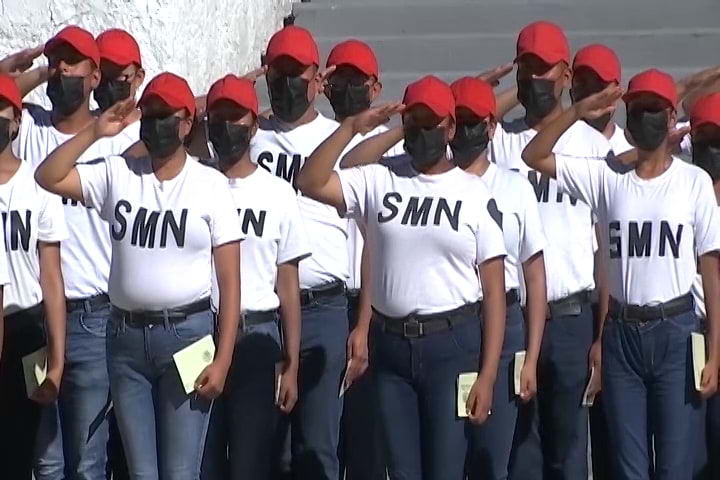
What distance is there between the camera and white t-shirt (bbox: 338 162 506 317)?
17.7 feet

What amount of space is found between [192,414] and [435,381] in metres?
0.94

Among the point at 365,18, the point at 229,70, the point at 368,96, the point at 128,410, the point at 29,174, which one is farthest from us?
the point at 365,18

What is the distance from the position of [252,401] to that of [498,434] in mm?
1016

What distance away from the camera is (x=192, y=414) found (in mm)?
5414

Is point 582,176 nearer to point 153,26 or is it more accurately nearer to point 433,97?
point 433,97

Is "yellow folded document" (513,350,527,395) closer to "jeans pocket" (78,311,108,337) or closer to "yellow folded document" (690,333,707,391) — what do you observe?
"yellow folded document" (690,333,707,391)

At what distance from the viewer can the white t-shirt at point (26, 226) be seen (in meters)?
5.70

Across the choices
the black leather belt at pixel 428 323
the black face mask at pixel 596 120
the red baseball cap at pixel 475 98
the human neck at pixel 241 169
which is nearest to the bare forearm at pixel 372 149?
the red baseball cap at pixel 475 98

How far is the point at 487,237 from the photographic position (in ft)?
17.8

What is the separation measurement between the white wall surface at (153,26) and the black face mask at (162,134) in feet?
7.35

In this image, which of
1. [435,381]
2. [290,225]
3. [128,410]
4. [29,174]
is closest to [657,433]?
[435,381]

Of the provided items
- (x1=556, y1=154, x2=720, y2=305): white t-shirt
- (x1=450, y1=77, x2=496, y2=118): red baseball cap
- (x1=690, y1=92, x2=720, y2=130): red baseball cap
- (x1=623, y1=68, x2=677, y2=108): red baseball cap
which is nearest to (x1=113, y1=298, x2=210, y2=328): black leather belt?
(x1=450, y1=77, x2=496, y2=118): red baseball cap

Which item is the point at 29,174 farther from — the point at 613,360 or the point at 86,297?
the point at 613,360

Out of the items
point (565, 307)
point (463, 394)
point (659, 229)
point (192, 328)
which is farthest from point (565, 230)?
point (192, 328)
